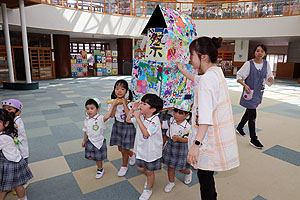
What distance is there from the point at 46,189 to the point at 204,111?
190 cm

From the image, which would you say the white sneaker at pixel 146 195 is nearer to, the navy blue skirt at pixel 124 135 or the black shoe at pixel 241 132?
the navy blue skirt at pixel 124 135

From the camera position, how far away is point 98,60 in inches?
568

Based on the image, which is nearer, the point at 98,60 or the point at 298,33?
the point at 298,33

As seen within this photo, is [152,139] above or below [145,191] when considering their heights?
above

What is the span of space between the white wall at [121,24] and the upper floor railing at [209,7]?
418 millimetres

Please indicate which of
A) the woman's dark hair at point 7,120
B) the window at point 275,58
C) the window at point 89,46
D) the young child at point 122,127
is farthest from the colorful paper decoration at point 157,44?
the window at point 275,58

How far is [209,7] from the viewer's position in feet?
44.5

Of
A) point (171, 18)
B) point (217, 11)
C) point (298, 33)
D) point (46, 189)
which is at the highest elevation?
point (217, 11)

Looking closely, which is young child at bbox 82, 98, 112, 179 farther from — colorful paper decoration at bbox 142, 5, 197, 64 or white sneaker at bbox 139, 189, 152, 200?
colorful paper decoration at bbox 142, 5, 197, 64

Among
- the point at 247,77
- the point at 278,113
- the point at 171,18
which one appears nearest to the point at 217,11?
the point at 278,113

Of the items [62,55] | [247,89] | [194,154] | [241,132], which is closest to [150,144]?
[194,154]

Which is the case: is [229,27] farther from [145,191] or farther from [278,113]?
[145,191]

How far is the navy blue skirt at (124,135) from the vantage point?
7.80 ft

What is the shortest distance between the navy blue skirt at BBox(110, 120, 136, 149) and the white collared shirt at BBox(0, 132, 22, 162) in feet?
3.29
